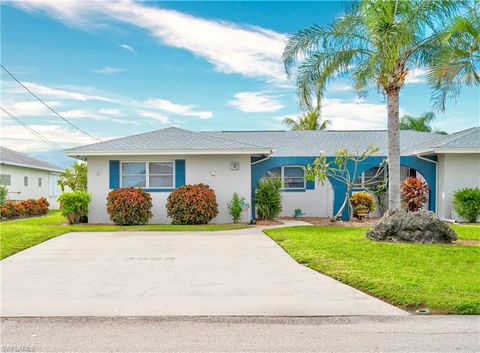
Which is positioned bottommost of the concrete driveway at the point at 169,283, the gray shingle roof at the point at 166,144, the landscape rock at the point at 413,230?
the concrete driveway at the point at 169,283

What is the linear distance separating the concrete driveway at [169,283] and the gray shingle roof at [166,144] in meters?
5.70

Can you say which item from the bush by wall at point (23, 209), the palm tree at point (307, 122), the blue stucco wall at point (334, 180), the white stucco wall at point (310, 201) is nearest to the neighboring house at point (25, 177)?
the bush by wall at point (23, 209)

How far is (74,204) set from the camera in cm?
1688

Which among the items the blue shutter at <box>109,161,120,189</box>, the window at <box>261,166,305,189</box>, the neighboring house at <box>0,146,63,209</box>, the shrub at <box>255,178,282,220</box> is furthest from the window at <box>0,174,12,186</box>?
the shrub at <box>255,178,282,220</box>

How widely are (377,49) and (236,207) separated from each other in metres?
7.75

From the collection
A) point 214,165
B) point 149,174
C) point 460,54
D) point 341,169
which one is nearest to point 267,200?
point 214,165

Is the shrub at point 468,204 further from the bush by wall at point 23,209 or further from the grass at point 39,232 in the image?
the bush by wall at point 23,209

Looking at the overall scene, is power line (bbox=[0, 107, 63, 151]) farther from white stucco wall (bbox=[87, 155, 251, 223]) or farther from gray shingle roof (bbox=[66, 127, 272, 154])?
white stucco wall (bbox=[87, 155, 251, 223])

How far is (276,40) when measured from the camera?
17.6 metres

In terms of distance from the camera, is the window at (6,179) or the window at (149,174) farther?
the window at (6,179)

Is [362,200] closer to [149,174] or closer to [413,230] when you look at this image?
[413,230]

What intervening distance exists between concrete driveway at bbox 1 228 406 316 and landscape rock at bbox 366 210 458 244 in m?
3.13

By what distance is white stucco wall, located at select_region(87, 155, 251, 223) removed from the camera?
1750cm

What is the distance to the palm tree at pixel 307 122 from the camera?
37000 mm
